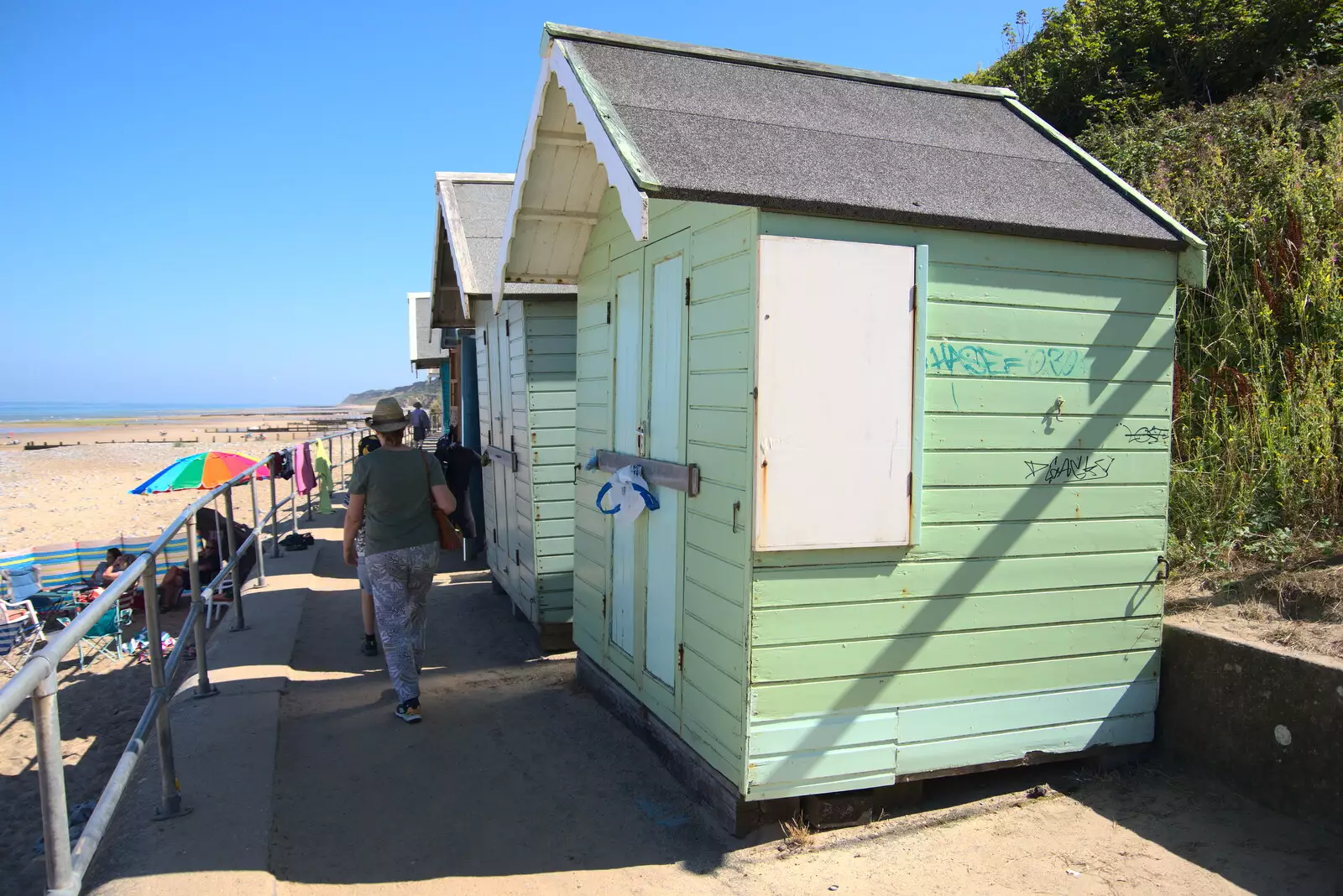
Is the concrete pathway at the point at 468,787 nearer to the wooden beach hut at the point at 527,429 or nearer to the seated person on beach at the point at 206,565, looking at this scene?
the wooden beach hut at the point at 527,429

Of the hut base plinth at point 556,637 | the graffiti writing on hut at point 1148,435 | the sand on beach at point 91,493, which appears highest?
the graffiti writing on hut at point 1148,435

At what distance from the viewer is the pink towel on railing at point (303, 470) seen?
12.3 m

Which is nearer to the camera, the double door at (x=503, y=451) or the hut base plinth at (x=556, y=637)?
the hut base plinth at (x=556, y=637)

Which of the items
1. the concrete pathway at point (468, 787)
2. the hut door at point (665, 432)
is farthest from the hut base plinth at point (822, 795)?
the hut door at point (665, 432)

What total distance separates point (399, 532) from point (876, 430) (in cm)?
294

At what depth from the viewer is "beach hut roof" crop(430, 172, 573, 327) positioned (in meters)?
8.66

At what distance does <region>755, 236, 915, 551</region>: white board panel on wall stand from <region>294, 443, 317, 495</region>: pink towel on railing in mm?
10054

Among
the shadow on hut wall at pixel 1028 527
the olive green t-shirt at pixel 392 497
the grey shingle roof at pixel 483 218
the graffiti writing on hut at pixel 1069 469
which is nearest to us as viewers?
the shadow on hut wall at pixel 1028 527

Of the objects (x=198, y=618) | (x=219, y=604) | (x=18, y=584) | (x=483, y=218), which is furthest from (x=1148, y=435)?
(x=18, y=584)

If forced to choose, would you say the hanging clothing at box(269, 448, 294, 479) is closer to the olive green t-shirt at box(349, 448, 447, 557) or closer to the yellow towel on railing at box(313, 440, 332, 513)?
the yellow towel on railing at box(313, 440, 332, 513)

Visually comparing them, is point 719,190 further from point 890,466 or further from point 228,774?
point 228,774

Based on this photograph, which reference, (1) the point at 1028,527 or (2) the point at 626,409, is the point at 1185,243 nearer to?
(1) the point at 1028,527

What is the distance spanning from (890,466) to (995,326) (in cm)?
82

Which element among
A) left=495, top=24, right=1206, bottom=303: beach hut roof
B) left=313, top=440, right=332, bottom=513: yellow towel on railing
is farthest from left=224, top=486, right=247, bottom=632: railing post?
left=313, top=440, right=332, bottom=513: yellow towel on railing
